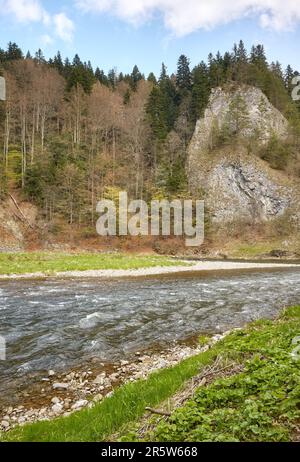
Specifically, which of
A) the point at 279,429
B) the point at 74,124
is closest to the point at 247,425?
the point at 279,429

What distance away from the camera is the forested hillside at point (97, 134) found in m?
56.5

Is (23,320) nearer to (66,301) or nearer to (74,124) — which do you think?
(66,301)

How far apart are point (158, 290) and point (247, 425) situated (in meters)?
18.4

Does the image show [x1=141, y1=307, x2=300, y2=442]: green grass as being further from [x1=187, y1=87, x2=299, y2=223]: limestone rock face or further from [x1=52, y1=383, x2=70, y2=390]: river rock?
[x1=187, y1=87, x2=299, y2=223]: limestone rock face

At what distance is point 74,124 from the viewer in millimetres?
70938

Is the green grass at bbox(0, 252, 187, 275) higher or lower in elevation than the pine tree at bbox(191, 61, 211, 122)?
lower

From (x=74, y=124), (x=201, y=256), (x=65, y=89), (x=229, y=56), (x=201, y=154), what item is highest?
(x=229, y=56)

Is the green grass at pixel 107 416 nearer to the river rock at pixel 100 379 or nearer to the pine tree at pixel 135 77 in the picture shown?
the river rock at pixel 100 379

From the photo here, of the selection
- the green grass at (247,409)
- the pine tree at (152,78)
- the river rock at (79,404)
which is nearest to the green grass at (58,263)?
the river rock at (79,404)

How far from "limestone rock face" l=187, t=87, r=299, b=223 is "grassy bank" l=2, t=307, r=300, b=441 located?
57.6 m

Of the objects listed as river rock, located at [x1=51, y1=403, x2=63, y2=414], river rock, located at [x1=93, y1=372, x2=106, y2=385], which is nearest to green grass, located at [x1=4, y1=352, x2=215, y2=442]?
river rock, located at [x1=51, y1=403, x2=63, y2=414]

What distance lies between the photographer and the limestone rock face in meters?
64.8

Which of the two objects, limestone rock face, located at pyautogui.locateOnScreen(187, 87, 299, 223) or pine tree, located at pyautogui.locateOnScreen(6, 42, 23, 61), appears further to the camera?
pine tree, located at pyautogui.locateOnScreen(6, 42, 23, 61)
